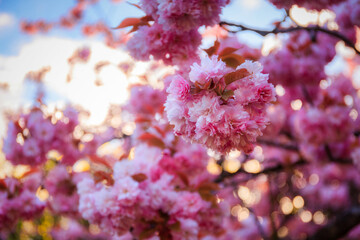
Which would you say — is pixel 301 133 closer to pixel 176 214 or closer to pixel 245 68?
pixel 176 214

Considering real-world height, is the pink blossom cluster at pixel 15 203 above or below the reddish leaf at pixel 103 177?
below

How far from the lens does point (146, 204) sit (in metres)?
1.33

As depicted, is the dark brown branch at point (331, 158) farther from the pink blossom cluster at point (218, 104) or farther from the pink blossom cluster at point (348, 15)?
the pink blossom cluster at point (218, 104)

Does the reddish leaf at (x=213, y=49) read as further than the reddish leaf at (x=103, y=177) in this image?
No

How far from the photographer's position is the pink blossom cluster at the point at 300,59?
2328 mm

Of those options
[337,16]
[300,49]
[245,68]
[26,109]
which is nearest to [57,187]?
[26,109]

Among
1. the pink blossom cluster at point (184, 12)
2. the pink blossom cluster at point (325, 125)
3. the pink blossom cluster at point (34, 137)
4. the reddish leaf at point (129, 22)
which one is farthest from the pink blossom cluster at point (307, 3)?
the pink blossom cluster at point (34, 137)

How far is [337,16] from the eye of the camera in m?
2.24

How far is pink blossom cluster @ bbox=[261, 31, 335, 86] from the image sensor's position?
91.7 inches


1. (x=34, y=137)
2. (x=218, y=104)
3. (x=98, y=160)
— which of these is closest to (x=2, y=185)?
(x=34, y=137)

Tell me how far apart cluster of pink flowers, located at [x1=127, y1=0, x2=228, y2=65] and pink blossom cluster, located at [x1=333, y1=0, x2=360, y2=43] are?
1.42 meters

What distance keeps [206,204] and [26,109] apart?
1.90 m

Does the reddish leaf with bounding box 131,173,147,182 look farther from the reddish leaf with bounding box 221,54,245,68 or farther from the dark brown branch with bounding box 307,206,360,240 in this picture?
the dark brown branch with bounding box 307,206,360,240

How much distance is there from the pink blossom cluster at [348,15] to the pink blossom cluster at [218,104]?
1.72 metres
